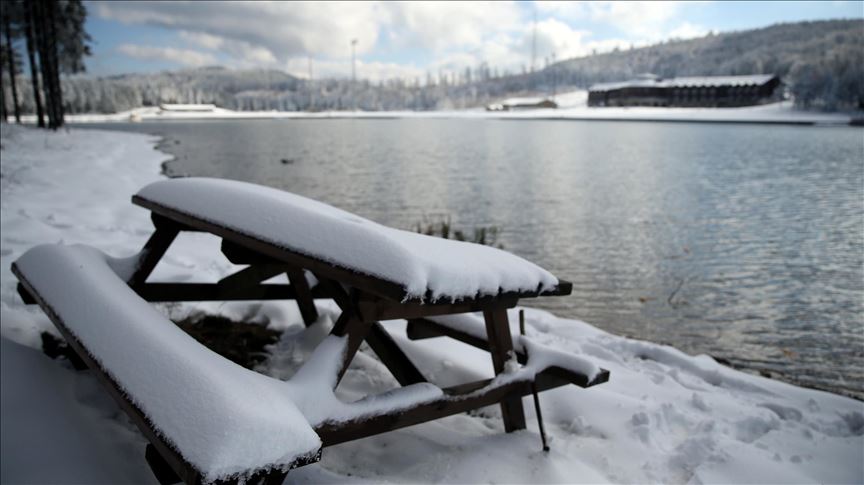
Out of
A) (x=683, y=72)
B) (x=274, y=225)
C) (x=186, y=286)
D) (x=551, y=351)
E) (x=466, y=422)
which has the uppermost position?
(x=683, y=72)

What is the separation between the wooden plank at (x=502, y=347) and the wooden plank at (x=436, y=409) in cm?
9

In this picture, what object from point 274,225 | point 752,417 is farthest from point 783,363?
point 274,225

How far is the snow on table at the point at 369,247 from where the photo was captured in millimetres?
2172

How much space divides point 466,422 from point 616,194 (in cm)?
1470

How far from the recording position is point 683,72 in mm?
181500

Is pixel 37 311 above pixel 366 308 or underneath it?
underneath

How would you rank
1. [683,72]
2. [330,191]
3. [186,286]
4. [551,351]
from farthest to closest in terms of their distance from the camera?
[683,72] < [330,191] < [186,286] < [551,351]

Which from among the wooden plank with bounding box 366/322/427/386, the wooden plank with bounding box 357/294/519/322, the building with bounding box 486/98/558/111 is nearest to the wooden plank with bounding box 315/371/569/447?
the wooden plank with bounding box 366/322/427/386

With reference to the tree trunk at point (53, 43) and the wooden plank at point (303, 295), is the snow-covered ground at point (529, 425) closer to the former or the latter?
the wooden plank at point (303, 295)

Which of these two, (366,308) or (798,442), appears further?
(798,442)

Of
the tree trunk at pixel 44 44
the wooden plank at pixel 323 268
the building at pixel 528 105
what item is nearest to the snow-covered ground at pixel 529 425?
the wooden plank at pixel 323 268

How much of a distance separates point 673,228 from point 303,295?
1028 centimetres

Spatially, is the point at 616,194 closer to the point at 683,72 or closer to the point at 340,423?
the point at 340,423

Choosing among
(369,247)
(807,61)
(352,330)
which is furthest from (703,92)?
(369,247)
